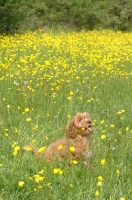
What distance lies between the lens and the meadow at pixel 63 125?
110 inches

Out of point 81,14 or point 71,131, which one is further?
point 81,14

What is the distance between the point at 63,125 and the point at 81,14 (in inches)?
535

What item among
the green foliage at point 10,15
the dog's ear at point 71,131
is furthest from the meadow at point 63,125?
the green foliage at point 10,15

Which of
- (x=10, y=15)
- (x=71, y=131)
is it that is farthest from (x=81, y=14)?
(x=71, y=131)

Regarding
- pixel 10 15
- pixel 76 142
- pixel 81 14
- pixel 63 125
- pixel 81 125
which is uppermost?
pixel 10 15

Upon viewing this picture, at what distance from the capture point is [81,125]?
3066mm

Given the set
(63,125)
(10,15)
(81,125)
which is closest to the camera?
(81,125)

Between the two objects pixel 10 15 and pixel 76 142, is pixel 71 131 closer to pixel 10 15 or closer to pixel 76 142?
pixel 76 142

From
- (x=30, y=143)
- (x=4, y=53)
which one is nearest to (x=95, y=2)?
(x=4, y=53)

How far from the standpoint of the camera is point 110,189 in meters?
2.77

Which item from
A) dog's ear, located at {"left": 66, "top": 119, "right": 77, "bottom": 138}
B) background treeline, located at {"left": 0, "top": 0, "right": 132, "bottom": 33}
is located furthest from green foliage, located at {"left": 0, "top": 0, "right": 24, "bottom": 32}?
dog's ear, located at {"left": 66, "top": 119, "right": 77, "bottom": 138}

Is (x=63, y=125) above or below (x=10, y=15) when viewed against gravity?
below

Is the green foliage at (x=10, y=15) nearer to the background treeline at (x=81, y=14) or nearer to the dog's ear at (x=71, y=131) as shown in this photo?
the background treeline at (x=81, y=14)

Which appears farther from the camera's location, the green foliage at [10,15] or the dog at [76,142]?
the green foliage at [10,15]
